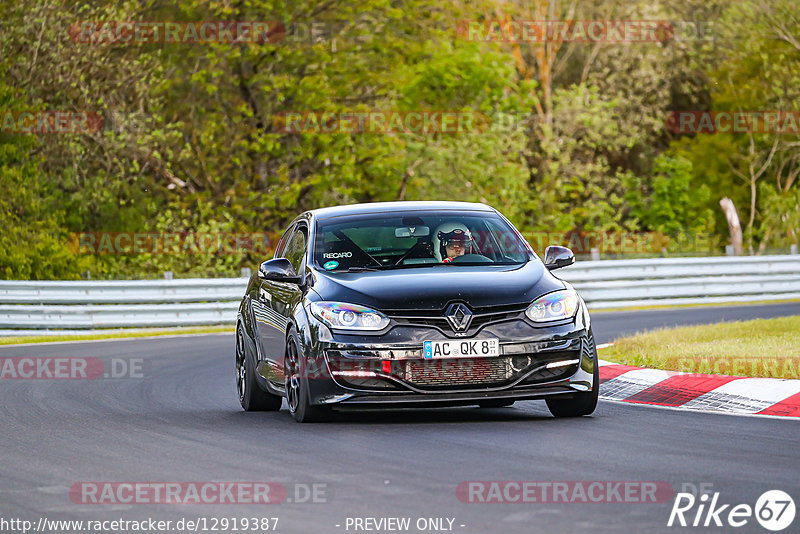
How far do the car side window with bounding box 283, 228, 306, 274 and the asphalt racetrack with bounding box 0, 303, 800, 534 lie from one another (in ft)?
3.98

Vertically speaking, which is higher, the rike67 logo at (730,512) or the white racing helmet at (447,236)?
the white racing helmet at (447,236)

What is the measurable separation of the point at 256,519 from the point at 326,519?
0.32 m

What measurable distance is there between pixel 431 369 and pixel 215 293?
17.3 m

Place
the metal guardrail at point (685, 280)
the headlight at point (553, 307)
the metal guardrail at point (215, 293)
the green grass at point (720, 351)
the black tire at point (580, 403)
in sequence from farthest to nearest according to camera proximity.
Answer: the metal guardrail at point (685, 280) → the metal guardrail at point (215, 293) → the green grass at point (720, 351) → the black tire at point (580, 403) → the headlight at point (553, 307)

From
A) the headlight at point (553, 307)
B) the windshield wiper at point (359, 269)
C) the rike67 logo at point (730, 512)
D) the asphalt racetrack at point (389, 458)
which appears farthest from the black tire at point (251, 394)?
the rike67 logo at point (730, 512)

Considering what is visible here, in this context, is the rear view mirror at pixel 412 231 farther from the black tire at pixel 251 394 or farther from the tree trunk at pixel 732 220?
the tree trunk at pixel 732 220

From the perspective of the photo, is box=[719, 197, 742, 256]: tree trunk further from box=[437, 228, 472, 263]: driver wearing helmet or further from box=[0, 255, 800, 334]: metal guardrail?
box=[437, 228, 472, 263]: driver wearing helmet

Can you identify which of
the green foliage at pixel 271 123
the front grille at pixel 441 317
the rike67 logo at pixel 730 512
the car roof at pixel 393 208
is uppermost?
the car roof at pixel 393 208

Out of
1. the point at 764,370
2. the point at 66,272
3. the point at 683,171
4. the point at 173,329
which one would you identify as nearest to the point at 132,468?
the point at 764,370

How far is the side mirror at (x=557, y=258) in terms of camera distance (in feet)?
36.8

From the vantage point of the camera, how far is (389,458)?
848cm

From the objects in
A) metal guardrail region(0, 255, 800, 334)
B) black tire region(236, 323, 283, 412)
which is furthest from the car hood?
metal guardrail region(0, 255, 800, 334)

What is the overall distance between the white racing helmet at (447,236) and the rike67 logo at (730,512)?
4608 millimetres

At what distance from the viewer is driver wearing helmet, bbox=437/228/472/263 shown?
11.3 metres
